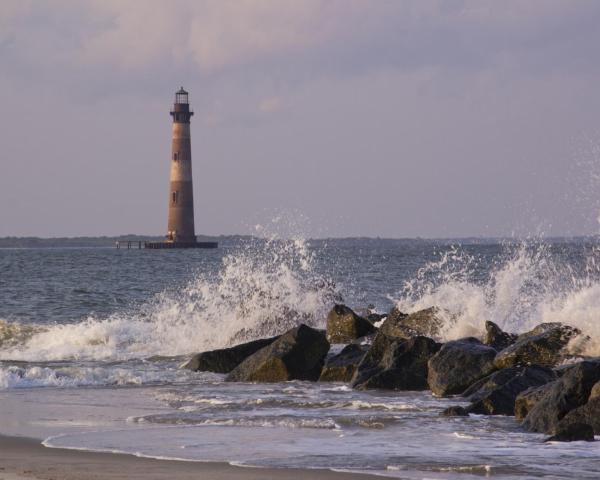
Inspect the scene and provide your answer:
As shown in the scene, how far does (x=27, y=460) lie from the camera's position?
317 inches

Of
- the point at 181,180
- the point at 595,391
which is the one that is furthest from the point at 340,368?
the point at 181,180

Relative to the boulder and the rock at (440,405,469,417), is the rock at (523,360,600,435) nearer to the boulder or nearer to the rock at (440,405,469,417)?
the boulder

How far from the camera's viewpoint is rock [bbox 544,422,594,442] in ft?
28.3

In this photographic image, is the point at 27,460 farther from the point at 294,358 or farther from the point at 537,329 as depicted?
the point at 537,329

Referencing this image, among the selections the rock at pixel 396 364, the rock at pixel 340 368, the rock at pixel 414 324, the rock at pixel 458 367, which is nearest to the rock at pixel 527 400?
the rock at pixel 458 367

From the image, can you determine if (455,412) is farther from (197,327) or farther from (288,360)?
(197,327)

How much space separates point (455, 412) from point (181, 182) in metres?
56.7

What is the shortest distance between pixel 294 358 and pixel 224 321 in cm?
615

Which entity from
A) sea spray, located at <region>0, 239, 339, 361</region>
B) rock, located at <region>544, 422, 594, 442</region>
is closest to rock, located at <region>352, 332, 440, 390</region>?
rock, located at <region>544, 422, 594, 442</region>

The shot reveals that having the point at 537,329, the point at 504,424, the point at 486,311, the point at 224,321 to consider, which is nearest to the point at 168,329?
the point at 224,321

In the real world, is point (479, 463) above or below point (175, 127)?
below

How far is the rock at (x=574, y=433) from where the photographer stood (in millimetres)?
8617

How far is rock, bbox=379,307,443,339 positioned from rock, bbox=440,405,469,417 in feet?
17.8

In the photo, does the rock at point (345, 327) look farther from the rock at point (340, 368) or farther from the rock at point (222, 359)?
the rock at point (340, 368)
